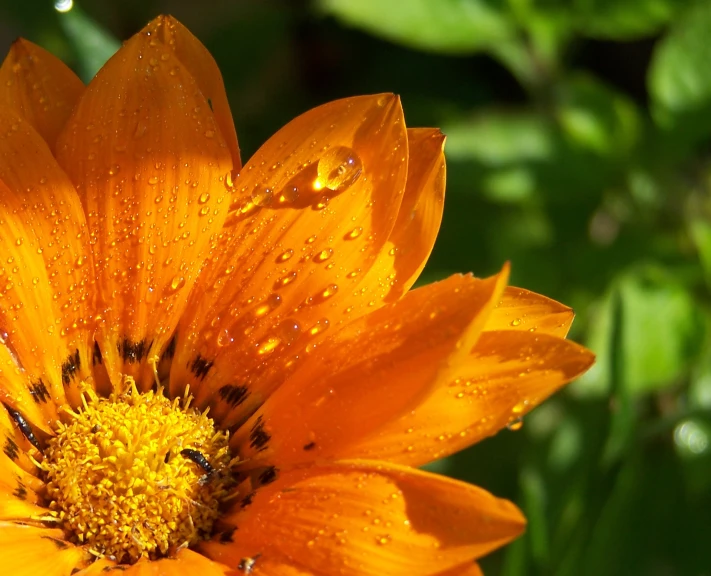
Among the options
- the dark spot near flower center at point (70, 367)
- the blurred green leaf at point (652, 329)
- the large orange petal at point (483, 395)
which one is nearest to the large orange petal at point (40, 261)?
the dark spot near flower center at point (70, 367)

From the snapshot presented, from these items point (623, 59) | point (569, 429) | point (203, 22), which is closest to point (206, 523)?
point (569, 429)

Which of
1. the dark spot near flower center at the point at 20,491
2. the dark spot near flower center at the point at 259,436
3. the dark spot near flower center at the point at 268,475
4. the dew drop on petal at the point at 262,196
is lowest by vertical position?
the dark spot near flower center at the point at 20,491

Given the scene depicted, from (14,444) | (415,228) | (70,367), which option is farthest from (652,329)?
(14,444)

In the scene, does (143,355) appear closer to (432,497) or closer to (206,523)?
(206,523)

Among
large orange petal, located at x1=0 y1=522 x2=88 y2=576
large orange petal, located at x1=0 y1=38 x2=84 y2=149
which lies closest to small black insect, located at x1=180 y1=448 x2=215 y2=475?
large orange petal, located at x1=0 y1=522 x2=88 y2=576

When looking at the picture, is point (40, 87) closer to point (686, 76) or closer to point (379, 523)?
point (379, 523)

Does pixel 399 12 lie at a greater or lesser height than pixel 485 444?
greater

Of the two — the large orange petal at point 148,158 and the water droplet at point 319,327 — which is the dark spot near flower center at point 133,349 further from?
the water droplet at point 319,327
